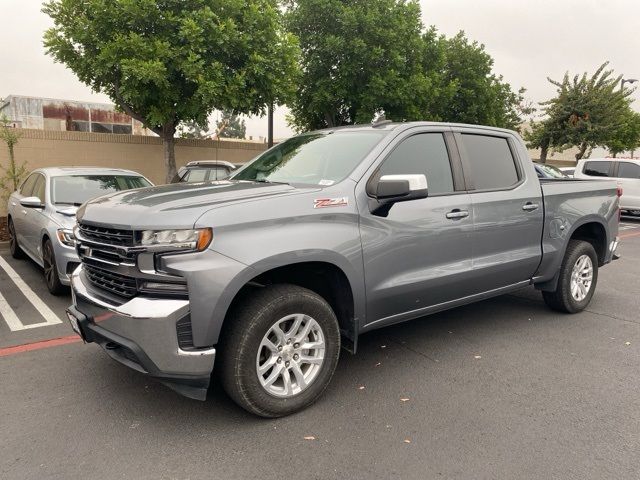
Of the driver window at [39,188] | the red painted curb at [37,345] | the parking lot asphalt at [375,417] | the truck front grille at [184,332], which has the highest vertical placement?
the driver window at [39,188]

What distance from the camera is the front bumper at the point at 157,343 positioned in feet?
8.79

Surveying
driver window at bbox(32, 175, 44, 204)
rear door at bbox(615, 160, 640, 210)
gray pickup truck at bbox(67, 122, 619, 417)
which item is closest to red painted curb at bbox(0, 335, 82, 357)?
gray pickup truck at bbox(67, 122, 619, 417)

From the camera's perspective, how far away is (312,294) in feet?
10.4

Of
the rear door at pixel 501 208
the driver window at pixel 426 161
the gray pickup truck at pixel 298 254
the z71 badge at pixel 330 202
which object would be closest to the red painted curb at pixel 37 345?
the gray pickup truck at pixel 298 254

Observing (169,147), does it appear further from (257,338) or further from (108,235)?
(257,338)

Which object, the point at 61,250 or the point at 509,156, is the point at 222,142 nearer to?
the point at 61,250

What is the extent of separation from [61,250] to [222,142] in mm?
11110

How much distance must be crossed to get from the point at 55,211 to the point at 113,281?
3.56 m

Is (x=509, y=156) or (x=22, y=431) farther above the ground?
(x=509, y=156)

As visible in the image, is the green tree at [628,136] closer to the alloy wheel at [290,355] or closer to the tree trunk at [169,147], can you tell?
the tree trunk at [169,147]

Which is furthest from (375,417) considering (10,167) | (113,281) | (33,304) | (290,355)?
(10,167)

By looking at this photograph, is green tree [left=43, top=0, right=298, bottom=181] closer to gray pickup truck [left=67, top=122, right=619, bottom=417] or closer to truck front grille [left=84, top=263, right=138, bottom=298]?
gray pickup truck [left=67, top=122, right=619, bottom=417]

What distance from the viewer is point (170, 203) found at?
292cm

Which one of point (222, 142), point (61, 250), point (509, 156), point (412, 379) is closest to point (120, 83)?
point (222, 142)
